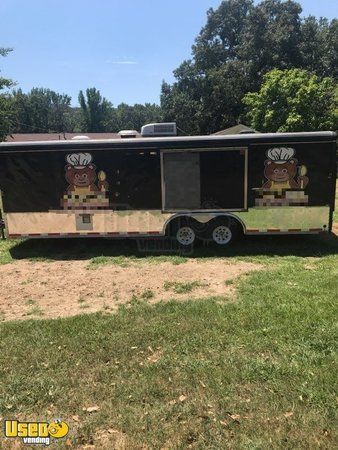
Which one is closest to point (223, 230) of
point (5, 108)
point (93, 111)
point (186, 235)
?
point (186, 235)

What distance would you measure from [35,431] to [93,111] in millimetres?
84754

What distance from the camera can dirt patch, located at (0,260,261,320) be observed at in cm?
633

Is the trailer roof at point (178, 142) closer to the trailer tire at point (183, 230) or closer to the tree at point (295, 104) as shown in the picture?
the trailer tire at point (183, 230)

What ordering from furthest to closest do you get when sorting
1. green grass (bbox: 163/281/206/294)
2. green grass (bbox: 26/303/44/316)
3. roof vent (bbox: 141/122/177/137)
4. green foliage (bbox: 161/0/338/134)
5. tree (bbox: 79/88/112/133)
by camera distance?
tree (bbox: 79/88/112/133) < green foliage (bbox: 161/0/338/134) < roof vent (bbox: 141/122/177/137) < green grass (bbox: 163/281/206/294) < green grass (bbox: 26/303/44/316)

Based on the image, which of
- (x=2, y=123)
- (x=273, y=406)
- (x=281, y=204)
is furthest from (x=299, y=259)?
(x=2, y=123)

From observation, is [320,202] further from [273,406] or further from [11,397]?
[11,397]

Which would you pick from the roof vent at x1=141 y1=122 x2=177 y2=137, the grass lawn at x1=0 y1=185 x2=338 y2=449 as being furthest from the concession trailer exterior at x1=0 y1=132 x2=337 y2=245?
the grass lawn at x1=0 y1=185 x2=338 y2=449

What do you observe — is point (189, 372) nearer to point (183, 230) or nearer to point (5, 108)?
point (183, 230)

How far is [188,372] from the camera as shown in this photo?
14.1 ft

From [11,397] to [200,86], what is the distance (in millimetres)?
41332

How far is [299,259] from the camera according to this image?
8.45 m

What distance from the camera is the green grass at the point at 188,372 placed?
3471 mm

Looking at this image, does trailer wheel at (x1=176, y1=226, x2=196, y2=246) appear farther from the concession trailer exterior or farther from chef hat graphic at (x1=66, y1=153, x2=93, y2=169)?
chef hat graphic at (x1=66, y1=153, x2=93, y2=169)

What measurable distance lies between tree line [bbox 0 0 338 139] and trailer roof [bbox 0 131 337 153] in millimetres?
22046
